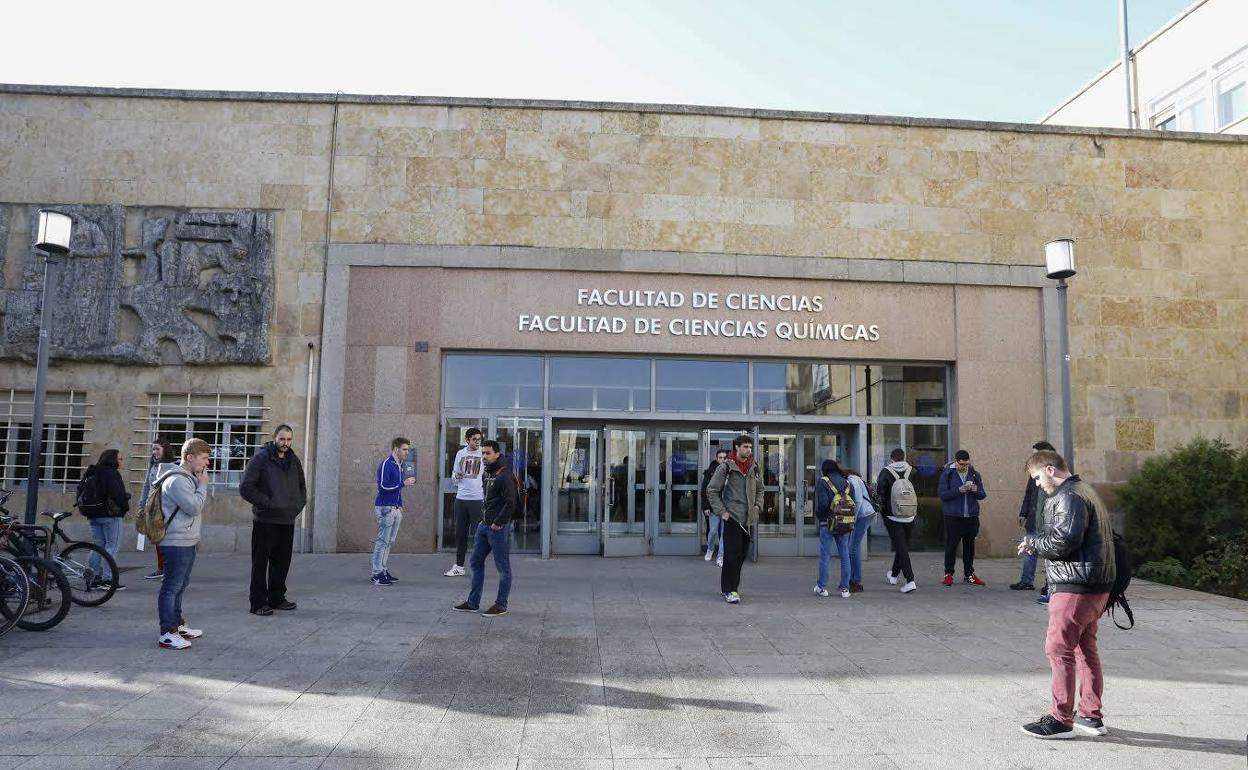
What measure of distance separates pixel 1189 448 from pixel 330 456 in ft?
43.4

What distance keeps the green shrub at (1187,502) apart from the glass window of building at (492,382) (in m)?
9.43

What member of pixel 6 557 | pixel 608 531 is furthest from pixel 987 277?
pixel 6 557

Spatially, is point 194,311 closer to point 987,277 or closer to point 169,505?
point 169,505

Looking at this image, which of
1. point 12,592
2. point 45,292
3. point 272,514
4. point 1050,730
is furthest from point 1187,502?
point 45,292

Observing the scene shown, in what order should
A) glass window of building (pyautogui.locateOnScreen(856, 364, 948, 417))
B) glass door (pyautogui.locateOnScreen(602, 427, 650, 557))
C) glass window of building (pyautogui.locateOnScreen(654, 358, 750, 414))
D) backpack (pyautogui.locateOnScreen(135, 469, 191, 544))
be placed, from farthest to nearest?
glass window of building (pyautogui.locateOnScreen(856, 364, 948, 417))
glass window of building (pyautogui.locateOnScreen(654, 358, 750, 414))
glass door (pyautogui.locateOnScreen(602, 427, 650, 557))
backpack (pyautogui.locateOnScreen(135, 469, 191, 544))

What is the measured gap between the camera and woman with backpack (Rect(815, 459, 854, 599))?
29.7 ft

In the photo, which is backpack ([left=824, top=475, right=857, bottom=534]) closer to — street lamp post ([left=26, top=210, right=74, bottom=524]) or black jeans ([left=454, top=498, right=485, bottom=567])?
black jeans ([left=454, top=498, right=485, bottom=567])

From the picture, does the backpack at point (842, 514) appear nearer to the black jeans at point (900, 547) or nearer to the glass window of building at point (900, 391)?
the black jeans at point (900, 547)

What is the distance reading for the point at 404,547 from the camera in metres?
12.2

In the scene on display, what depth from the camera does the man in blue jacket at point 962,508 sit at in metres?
9.83

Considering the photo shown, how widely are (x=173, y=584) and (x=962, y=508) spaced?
842 cm

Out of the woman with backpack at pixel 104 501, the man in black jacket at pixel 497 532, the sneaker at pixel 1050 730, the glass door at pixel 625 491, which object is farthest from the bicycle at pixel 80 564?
the sneaker at pixel 1050 730

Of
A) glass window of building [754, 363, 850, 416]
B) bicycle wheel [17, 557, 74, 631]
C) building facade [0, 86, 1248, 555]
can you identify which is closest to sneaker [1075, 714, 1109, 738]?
bicycle wheel [17, 557, 74, 631]

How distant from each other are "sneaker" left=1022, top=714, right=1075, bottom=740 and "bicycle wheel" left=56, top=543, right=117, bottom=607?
794 cm
